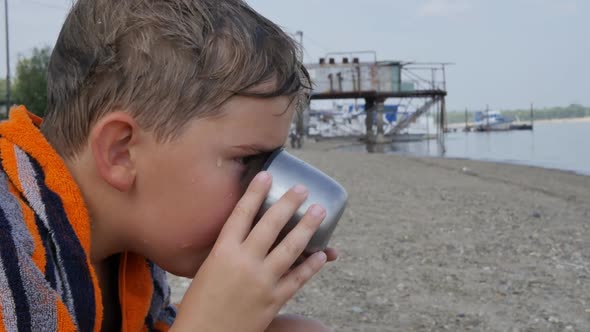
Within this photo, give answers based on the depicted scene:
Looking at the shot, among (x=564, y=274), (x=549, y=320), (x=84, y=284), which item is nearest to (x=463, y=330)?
(x=549, y=320)

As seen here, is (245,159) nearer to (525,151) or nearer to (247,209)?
(247,209)

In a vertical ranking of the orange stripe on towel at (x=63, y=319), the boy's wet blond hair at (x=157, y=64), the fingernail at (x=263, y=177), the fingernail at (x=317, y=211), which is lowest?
the orange stripe on towel at (x=63, y=319)

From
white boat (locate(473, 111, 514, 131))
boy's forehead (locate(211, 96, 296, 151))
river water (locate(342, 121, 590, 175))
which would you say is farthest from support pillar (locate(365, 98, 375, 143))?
white boat (locate(473, 111, 514, 131))

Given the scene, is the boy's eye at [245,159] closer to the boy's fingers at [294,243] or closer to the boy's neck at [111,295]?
the boy's fingers at [294,243]

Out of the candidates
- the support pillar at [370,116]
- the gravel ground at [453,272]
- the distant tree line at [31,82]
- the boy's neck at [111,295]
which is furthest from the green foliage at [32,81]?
the boy's neck at [111,295]

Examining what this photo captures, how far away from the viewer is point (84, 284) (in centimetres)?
133

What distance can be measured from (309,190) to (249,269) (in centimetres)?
23

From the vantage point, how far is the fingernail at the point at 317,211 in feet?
4.64

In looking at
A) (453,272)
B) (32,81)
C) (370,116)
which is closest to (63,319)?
(453,272)

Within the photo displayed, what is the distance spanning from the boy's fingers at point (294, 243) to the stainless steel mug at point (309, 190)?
0.9 inches

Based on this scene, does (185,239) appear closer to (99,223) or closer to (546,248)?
(99,223)

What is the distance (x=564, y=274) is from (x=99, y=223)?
10.3 ft

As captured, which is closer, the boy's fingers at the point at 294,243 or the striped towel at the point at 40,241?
the striped towel at the point at 40,241

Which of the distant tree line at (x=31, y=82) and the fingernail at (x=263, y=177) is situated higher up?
the distant tree line at (x=31, y=82)
